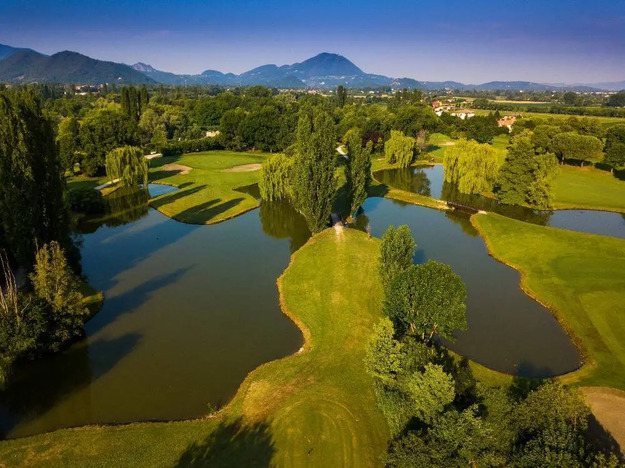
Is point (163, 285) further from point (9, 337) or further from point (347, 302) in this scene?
point (347, 302)

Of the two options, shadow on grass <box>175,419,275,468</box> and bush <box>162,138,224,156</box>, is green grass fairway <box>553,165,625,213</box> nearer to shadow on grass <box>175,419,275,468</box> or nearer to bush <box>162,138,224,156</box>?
shadow on grass <box>175,419,275,468</box>

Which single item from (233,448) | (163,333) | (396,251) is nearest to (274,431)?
(233,448)

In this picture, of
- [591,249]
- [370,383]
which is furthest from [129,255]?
[591,249]

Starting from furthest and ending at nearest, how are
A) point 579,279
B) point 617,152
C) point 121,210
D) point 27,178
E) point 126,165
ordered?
point 617,152 → point 126,165 → point 121,210 → point 579,279 → point 27,178

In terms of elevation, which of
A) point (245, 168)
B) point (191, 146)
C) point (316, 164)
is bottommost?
point (245, 168)

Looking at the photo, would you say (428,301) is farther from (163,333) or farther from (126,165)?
(126,165)

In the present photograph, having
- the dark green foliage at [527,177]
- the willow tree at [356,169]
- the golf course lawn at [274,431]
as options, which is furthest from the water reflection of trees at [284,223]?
the dark green foliage at [527,177]

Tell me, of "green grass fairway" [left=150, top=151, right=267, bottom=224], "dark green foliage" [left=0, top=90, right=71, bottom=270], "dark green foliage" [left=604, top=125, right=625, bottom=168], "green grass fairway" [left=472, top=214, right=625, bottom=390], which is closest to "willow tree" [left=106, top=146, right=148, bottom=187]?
"green grass fairway" [left=150, top=151, right=267, bottom=224]
